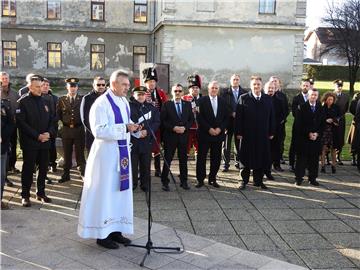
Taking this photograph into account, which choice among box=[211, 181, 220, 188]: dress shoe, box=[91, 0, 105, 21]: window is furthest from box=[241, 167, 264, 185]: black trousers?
box=[91, 0, 105, 21]: window

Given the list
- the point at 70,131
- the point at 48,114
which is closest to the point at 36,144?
the point at 48,114

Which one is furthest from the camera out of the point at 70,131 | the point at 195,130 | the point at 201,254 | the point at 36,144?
the point at 195,130

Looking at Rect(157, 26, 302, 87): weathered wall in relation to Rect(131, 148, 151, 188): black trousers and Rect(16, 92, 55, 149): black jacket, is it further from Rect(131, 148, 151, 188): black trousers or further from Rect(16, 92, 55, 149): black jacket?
Rect(16, 92, 55, 149): black jacket

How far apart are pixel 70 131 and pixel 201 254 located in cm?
425

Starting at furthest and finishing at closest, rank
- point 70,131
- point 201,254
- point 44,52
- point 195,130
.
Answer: point 44,52
point 195,130
point 70,131
point 201,254

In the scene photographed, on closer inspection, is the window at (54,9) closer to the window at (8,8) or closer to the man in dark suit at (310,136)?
the window at (8,8)

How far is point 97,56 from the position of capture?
32.2 m

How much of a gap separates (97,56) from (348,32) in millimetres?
19604

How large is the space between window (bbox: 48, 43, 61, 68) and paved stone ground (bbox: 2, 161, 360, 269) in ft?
80.8

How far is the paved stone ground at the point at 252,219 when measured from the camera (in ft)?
17.2

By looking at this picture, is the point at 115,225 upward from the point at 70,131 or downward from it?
downward

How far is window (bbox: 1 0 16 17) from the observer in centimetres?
3158

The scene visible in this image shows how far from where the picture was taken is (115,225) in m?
5.27

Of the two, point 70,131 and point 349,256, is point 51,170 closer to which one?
point 70,131
